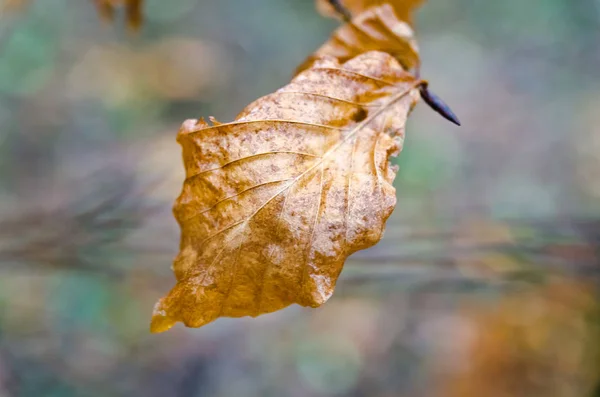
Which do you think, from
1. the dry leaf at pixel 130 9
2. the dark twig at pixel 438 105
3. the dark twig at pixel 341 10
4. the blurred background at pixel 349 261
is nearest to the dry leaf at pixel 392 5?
the dark twig at pixel 341 10

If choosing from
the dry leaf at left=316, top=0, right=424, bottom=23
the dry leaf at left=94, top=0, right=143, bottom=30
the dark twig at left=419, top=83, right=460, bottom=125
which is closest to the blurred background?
the dry leaf at left=94, top=0, right=143, bottom=30

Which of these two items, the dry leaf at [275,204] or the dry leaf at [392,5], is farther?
the dry leaf at [392,5]

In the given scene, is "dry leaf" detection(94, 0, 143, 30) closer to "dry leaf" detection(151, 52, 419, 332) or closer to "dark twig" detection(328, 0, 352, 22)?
"dark twig" detection(328, 0, 352, 22)

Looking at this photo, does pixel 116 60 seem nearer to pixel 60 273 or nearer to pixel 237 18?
pixel 237 18

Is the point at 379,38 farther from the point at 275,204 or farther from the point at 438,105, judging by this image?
the point at 275,204

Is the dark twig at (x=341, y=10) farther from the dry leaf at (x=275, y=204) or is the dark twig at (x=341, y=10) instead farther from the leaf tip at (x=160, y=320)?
the leaf tip at (x=160, y=320)

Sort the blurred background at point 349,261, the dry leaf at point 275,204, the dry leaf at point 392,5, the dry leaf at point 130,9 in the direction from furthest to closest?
the blurred background at point 349,261 → the dry leaf at point 130,9 → the dry leaf at point 392,5 → the dry leaf at point 275,204
